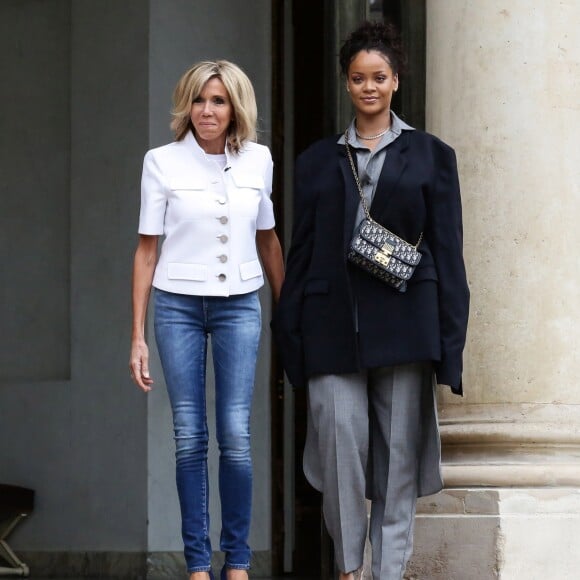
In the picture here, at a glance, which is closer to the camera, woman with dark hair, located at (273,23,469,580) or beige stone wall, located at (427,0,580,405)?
woman with dark hair, located at (273,23,469,580)

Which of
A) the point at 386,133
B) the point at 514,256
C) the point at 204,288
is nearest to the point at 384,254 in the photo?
the point at 386,133

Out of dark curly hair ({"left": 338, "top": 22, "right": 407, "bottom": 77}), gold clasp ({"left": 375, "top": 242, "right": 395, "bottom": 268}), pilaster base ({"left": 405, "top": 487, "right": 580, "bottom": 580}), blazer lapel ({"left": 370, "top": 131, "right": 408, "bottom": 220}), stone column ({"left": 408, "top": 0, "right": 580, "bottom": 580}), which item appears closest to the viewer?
gold clasp ({"left": 375, "top": 242, "right": 395, "bottom": 268})

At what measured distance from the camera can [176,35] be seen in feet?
29.7

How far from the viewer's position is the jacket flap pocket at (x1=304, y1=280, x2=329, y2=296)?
5316 millimetres

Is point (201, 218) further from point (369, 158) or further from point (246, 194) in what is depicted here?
point (369, 158)

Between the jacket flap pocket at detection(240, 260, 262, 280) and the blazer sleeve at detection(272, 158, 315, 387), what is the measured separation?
0.35 ft

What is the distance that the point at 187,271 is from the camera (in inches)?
210

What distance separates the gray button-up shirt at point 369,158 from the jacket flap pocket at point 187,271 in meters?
0.53

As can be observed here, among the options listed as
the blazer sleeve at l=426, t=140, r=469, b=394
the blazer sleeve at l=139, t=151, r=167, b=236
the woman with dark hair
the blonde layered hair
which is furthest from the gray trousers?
the blonde layered hair

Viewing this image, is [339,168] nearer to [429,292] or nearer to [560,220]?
[429,292]

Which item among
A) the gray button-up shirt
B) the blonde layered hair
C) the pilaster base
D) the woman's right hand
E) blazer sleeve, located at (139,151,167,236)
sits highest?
the blonde layered hair

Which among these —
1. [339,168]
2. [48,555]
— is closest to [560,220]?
[339,168]

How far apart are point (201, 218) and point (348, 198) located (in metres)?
0.50

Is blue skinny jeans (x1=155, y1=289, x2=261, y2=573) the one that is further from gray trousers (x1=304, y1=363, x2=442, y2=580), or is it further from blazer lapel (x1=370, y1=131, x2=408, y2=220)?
blazer lapel (x1=370, y1=131, x2=408, y2=220)
